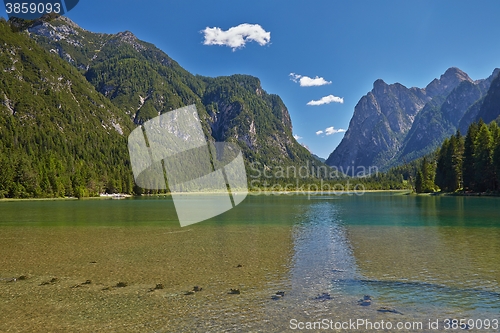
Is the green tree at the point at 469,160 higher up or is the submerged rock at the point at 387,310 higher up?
the green tree at the point at 469,160

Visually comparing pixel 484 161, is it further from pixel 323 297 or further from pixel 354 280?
pixel 323 297

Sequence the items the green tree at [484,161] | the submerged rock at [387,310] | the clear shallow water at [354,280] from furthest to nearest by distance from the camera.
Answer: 1. the green tree at [484,161]
2. the submerged rock at [387,310]
3. the clear shallow water at [354,280]

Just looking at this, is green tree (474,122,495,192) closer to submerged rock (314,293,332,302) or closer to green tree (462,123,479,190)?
green tree (462,123,479,190)

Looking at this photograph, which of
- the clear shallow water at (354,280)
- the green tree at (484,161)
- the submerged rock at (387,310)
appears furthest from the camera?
the green tree at (484,161)

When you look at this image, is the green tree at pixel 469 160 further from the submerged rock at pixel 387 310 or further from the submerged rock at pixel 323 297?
the submerged rock at pixel 387 310

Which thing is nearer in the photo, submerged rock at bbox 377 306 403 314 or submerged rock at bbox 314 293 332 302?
submerged rock at bbox 377 306 403 314

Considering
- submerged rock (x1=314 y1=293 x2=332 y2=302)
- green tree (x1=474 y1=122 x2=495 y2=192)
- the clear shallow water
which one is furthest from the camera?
green tree (x1=474 y1=122 x2=495 y2=192)

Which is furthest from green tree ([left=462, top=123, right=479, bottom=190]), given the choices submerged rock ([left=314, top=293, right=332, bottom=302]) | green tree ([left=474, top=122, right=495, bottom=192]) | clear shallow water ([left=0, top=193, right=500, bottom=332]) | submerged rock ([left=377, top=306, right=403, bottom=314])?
submerged rock ([left=377, top=306, right=403, bottom=314])

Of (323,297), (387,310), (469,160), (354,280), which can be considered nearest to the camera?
(387,310)

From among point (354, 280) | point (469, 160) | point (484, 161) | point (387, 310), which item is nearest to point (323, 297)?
point (387, 310)

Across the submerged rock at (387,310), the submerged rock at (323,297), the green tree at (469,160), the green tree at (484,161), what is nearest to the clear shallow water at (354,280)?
the submerged rock at (323,297)

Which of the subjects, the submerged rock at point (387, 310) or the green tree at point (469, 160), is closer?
the submerged rock at point (387, 310)

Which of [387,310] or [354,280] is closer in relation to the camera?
[387,310]

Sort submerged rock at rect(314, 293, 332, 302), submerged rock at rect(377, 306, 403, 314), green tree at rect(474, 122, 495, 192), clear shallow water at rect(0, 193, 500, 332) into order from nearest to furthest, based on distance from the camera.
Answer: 1. clear shallow water at rect(0, 193, 500, 332)
2. submerged rock at rect(377, 306, 403, 314)
3. submerged rock at rect(314, 293, 332, 302)
4. green tree at rect(474, 122, 495, 192)
